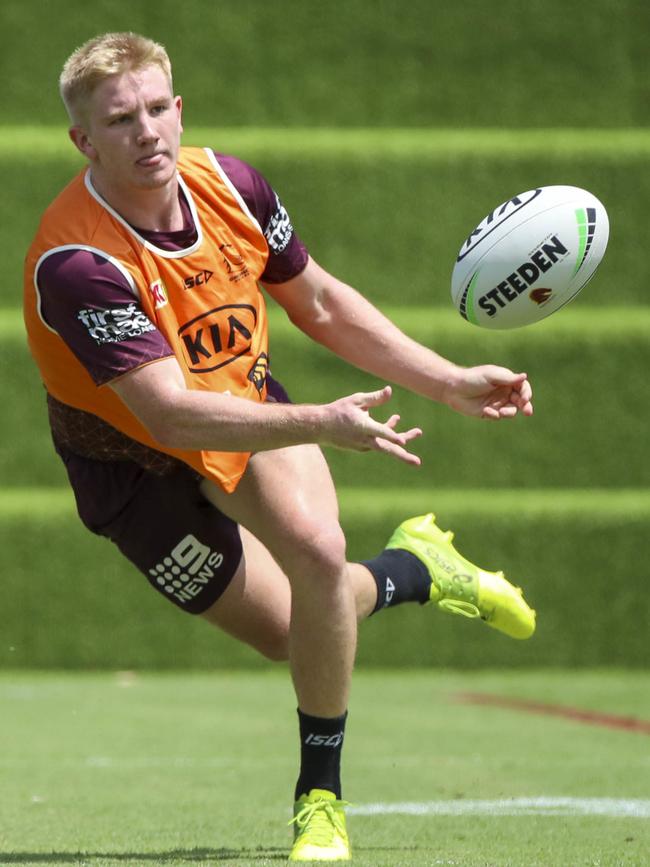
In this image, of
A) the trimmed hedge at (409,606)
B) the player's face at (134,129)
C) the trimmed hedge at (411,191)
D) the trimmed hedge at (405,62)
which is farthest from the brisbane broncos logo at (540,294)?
the trimmed hedge at (405,62)

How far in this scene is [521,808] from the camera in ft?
12.9

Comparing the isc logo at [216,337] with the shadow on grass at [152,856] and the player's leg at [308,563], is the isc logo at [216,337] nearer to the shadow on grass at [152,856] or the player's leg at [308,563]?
the player's leg at [308,563]

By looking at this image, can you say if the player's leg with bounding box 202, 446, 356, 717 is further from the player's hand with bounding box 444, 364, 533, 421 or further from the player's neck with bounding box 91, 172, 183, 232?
the player's neck with bounding box 91, 172, 183, 232

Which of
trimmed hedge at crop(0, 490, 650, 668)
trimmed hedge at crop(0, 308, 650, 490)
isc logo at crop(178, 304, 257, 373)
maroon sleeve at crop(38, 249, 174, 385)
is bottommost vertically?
trimmed hedge at crop(0, 490, 650, 668)

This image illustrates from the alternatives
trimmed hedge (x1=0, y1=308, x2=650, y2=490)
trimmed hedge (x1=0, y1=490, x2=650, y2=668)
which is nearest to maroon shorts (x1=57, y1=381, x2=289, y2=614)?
trimmed hedge (x1=0, y1=490, x2=650, y2=668)

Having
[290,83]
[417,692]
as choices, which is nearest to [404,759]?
Result: [417,692]

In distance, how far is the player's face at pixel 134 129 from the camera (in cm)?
312

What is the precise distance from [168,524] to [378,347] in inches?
25.0

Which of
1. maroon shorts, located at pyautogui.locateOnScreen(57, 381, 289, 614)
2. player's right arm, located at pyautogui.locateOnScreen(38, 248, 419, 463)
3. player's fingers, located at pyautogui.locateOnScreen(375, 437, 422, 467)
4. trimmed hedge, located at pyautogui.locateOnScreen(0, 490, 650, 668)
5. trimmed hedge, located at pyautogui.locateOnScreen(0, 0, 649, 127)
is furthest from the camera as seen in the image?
trimmed hedge, located at pyautogui.locateOnScreen(0, 0, 649, 127)

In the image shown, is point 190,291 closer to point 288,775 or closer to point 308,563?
point 308,563

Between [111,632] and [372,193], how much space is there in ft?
9.59

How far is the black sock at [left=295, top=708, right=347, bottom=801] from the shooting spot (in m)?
3.28

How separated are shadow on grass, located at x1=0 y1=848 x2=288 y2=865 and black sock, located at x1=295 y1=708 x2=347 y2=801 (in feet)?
0.52

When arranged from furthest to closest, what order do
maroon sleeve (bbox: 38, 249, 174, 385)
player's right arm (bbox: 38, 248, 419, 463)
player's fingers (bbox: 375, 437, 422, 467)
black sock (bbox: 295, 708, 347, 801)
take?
black sock (bbox: 295, 708, 347, 801), maroon sleeve (bbox: 38, 249, 174, 385), player's right arm (bbox: 38, 248, 419, 463), player's fingers (bbox: 375, 437, 422, 467)
